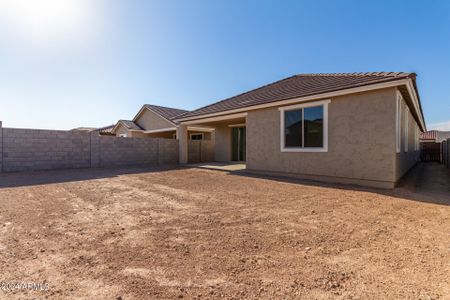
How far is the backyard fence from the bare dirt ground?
6.89 meters

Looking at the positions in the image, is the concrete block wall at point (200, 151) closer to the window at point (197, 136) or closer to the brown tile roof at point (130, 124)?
the window at point (197, 136)

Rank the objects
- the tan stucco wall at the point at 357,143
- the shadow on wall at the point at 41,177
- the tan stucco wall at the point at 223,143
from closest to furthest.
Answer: the tan stucco wall at the point at 357,143
the shadow on wall at the point at 41,177
the tan stucco wall at the point at 223,143

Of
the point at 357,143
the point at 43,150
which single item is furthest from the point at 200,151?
the point at 357,143

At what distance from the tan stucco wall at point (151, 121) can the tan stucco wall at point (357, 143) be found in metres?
12.8

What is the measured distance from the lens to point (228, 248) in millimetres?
2797

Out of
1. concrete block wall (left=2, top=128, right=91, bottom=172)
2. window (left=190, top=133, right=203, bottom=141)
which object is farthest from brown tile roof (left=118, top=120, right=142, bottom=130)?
concrete block wall (left=2, top=128, right=91, bottom=172)

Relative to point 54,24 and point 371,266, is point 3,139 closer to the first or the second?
point 54,24

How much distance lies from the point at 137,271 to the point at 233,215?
2127 mm

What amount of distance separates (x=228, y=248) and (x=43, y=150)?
40.2 feet

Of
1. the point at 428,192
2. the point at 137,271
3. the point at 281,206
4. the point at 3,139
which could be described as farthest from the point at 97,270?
the point at 3,139

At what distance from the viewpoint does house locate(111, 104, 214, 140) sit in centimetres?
1919

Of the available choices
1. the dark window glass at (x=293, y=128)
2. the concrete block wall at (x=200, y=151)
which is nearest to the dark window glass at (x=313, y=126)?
the dark window glass at (x=293, y=128)

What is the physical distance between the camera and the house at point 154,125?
1919 cm

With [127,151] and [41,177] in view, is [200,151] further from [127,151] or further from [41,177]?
[41,177]
